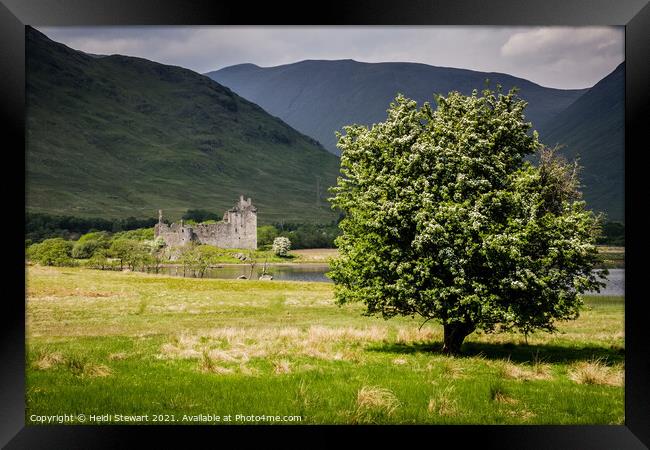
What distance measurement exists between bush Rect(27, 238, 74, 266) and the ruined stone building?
31.5 m

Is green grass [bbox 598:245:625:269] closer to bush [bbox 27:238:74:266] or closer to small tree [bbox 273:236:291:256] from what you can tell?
small tree [bbox 273:236:291:256]

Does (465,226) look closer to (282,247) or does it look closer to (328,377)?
(328,377)

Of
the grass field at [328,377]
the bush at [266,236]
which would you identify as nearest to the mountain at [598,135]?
the grass field at [328,377]

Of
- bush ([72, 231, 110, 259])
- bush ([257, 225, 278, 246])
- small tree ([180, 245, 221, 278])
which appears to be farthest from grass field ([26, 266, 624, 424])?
bush ([257, 225, 278, 246])

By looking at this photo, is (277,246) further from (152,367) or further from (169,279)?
(152,367)

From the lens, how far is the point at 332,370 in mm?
12086

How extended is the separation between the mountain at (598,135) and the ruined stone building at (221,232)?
Result: 63212 millimetres

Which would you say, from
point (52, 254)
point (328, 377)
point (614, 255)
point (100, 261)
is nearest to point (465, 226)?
point (328, 377)

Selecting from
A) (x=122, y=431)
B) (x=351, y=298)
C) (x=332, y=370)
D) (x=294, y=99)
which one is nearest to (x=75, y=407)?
(x=122, y=431)

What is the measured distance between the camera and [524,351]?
1459 cm

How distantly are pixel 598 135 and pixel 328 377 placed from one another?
1897 cm

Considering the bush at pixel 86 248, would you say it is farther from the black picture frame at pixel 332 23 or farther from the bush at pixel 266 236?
the black picture frame at pixel 332 23
